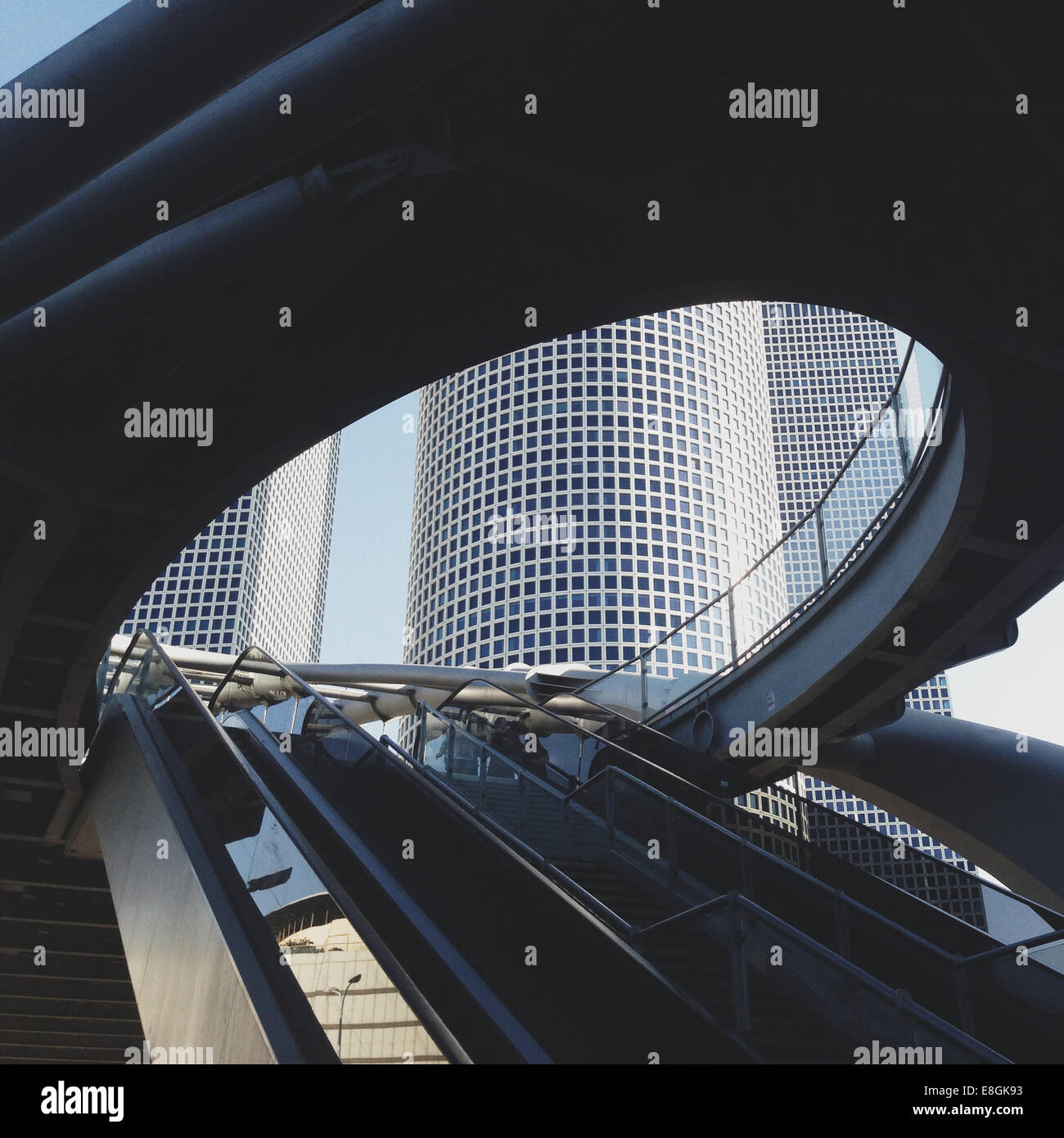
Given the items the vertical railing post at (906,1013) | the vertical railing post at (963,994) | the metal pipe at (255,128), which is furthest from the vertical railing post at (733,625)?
the metal pipe at (255,128)

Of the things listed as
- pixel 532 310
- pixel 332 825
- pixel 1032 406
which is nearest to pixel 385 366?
pixel 532 310

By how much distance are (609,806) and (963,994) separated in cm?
397

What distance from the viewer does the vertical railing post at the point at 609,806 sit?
33.8ft

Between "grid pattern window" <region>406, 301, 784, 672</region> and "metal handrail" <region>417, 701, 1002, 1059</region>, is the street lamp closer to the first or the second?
"metal handrail" <region>417, 701, 1002, 1059</region>

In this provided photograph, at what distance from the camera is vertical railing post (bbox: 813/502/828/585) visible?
1404 centimetres

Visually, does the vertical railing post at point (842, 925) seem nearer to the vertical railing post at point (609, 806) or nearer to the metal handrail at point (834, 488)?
the vertical railing post at point (609, 806)

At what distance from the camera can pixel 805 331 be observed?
536ft

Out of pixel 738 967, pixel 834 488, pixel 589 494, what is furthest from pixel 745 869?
pixel 589 494

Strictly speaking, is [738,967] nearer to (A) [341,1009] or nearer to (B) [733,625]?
(A) [341,1009]

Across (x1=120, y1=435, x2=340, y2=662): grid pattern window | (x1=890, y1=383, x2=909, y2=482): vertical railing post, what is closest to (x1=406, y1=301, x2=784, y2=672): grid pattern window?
(x1=120, y1=435, x2=340, y2=662): grid pattern window

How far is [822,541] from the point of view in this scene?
14.3m

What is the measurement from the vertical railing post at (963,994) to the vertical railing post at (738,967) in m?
1.72
